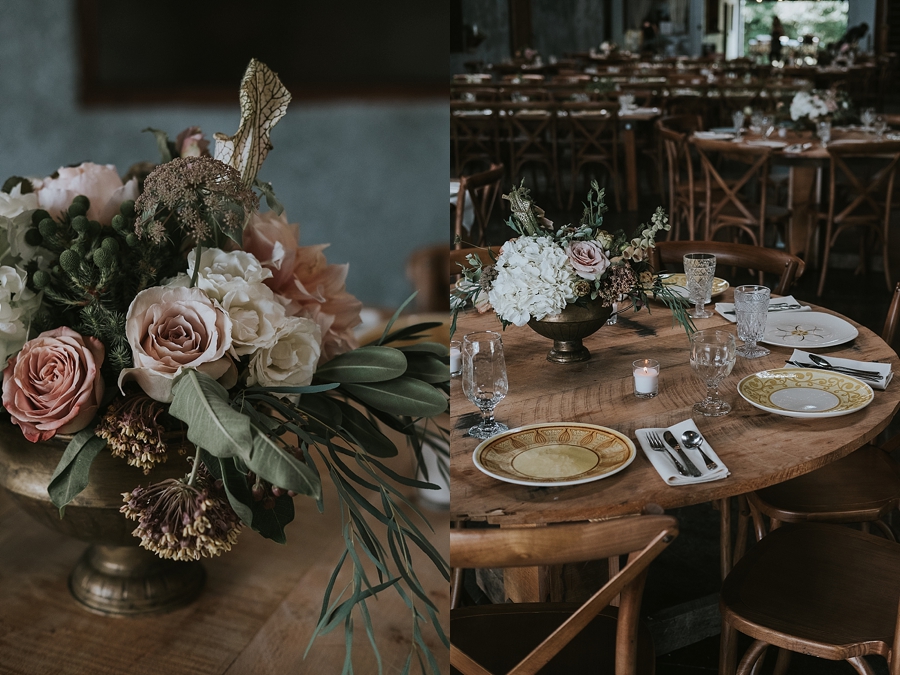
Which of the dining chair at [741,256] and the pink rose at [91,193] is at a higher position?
the pink rose at [91,193]

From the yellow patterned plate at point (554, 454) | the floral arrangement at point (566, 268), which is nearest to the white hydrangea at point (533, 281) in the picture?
the floral arrangement at point (566, 268)

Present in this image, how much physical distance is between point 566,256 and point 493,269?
0.16 metres

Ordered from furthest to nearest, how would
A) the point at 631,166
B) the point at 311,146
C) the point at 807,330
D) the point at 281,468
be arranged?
1. the point at 631,166
2. the point at 807,330
3. the point at 311,146
4. the point at 281,468

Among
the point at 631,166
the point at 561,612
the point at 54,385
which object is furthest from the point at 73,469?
the point at 631,166

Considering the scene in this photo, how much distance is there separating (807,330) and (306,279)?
124 centimetres

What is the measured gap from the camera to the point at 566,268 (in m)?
1.44

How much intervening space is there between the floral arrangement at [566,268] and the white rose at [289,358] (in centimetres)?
75

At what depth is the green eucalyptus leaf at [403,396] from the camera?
736 mm

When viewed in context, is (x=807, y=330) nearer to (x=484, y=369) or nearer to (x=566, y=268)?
(x=566, y=268)

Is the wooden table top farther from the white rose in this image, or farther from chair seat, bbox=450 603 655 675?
the white rose

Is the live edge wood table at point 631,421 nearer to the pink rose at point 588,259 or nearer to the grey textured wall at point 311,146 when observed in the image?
the pink rose at point 588,259

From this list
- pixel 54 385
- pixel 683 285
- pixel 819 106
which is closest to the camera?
pixel 54 385

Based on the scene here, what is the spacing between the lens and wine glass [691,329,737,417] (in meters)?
1.33

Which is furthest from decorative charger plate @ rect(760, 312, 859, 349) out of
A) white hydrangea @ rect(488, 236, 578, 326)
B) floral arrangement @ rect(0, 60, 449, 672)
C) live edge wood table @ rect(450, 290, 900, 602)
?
floral arrangement @ rect(0, 60, 449, 672)
